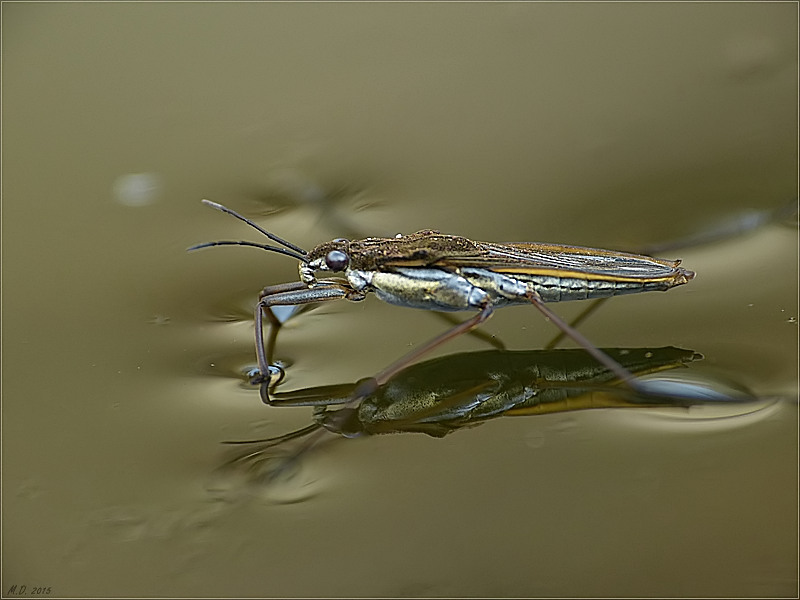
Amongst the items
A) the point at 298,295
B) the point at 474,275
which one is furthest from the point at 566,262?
the point at 298,295

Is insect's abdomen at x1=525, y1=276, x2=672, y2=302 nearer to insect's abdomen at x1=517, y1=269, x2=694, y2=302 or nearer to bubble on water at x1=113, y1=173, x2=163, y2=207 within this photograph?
insect's abdomen at x1=517, y1=269, x2=694, y2=302

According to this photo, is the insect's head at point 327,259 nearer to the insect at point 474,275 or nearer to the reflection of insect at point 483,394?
the insect at point 474,275

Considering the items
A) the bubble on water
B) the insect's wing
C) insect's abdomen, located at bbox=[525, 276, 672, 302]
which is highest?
the bubble on water

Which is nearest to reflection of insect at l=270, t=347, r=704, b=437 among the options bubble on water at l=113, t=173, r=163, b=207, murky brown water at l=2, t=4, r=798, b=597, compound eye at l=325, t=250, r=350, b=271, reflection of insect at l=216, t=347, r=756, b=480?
reflection of insect at l=216, t=347, r=756, b=480

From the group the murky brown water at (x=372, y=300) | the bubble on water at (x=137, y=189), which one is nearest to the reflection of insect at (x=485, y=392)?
the murky brown water at (x=372, y=300)

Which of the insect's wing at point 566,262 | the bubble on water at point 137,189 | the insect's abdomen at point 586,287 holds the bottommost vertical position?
the insect's abdomen at point 586,287
